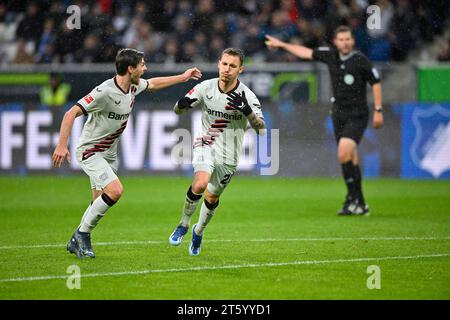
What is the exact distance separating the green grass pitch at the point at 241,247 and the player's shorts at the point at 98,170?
0.72m

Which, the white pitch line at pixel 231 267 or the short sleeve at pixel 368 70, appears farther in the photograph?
the short sleeve at pixel 368 70

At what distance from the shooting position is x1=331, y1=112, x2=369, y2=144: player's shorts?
13.1 metres

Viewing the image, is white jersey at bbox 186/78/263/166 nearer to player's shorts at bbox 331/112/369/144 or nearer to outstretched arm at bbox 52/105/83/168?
outstretched arm at bbox 52/105/83/168

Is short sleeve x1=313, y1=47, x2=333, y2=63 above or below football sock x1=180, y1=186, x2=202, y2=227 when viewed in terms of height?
above

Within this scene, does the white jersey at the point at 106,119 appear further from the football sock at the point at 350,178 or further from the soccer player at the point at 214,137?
the football sock at the point at 350,178

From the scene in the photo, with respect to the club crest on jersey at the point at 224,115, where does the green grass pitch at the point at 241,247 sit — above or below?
below

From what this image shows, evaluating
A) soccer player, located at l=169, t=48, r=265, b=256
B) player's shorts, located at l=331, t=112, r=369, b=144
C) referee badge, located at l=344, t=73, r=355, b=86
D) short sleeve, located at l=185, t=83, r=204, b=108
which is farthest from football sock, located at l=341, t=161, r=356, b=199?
short sleeve, located at l=185, t=83, r=204, b=108

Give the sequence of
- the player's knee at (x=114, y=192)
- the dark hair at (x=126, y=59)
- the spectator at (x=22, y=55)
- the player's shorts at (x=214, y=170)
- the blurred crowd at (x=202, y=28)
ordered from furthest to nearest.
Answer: the spectator at (x=22, y=55) → the blurred crowd at (x=202, y=28) → the player's shorts at (x=214, y=170) → the dark hair at (x=126, y=59) → the player's knee at (x=114, y=192)

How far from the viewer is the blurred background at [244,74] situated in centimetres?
1816

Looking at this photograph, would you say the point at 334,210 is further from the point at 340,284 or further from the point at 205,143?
the point at 340,284

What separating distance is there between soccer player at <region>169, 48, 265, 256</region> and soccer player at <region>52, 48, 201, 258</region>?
0.56 m

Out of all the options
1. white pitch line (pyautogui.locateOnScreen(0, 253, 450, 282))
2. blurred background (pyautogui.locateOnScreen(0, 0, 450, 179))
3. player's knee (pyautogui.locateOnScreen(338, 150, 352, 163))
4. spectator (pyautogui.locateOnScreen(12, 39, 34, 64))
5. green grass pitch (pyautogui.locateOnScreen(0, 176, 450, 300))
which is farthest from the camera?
spectator (pyautogui.locateOnScreen(12, 39, 34, 64))

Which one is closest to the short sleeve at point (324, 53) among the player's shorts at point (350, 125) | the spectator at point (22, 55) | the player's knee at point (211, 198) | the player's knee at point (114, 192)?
the player's shorts at point (350, 125)
